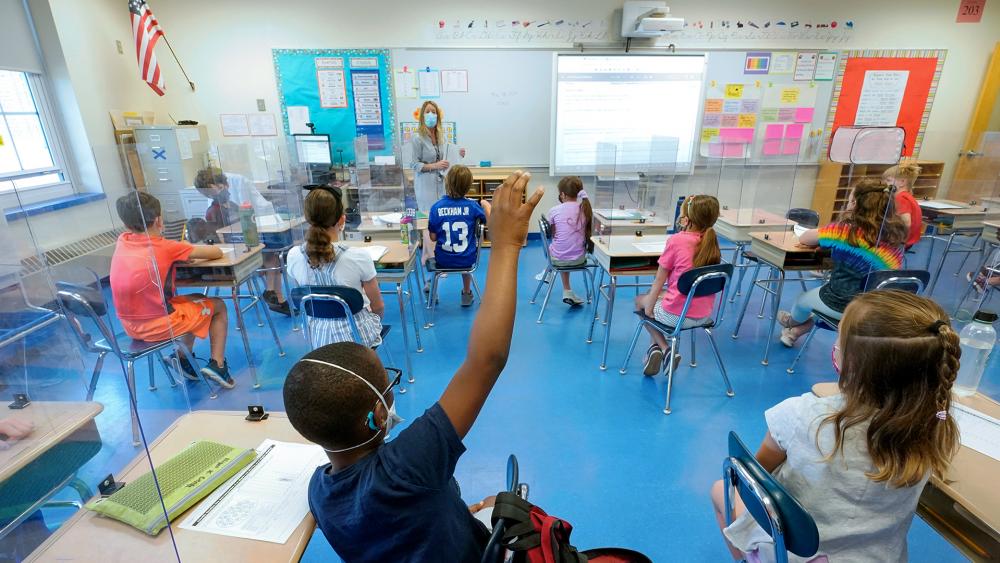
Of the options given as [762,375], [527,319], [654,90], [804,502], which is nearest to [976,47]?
[654,90]

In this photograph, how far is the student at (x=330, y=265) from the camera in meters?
2.10

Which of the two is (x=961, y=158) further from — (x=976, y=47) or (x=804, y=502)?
(x=804, y=502)

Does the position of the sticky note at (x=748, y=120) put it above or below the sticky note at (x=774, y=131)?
above

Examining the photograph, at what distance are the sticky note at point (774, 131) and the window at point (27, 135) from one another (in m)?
7.37

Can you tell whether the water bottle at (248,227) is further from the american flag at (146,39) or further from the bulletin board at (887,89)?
the bulletin board at (887,89)

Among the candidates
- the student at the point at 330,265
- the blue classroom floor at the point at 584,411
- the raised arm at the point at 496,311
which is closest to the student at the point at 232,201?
the blue classroom floor at the point at 584,411

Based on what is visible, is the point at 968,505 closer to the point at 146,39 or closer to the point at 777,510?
the point at 777,510

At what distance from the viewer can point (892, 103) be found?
18.3 feet

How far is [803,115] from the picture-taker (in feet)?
18.4

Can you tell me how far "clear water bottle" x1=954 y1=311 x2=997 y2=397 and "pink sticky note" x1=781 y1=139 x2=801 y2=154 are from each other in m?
5.12

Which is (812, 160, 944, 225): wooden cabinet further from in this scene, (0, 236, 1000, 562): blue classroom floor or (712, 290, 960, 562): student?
(712, 290, 960, 562): student

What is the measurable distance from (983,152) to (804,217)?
2767mm

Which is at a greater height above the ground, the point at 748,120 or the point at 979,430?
the point at 748,120

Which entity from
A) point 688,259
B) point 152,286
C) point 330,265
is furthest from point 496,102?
point 152,286
